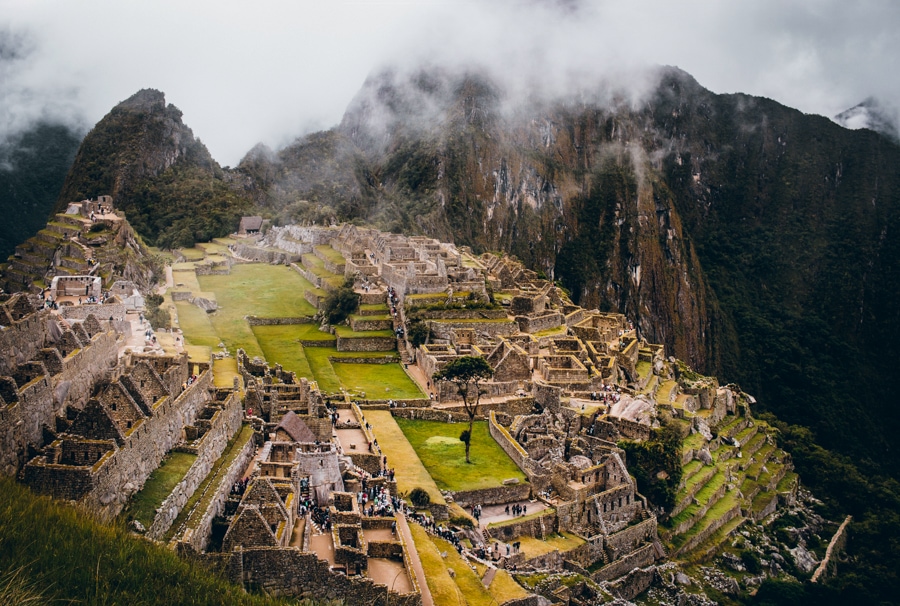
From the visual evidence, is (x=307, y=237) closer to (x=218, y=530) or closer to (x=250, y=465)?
(x=250, y=465)

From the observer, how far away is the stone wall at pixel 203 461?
2052 cm

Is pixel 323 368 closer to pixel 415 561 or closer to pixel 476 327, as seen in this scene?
pixel 476 327

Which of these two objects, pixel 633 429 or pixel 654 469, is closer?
pixel 654 469

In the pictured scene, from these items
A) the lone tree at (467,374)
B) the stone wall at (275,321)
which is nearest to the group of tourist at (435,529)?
the lone tree at (467,374)

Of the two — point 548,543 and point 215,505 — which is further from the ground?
point 215,505

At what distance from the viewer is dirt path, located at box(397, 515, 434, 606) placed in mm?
22134

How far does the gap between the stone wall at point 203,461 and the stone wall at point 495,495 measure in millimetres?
9204

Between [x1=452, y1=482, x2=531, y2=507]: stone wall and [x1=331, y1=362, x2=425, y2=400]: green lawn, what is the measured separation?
375 inches

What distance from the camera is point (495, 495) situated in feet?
114

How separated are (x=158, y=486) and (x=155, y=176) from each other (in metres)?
94.5

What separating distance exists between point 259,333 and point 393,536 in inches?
1182

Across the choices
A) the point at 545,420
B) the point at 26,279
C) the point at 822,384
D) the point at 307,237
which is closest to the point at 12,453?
the point at 545,420

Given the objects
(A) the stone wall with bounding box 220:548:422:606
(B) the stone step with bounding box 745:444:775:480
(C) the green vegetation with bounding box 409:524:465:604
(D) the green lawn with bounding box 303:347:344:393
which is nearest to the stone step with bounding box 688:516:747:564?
(B) the stone step with bounding box 745:444:775:480

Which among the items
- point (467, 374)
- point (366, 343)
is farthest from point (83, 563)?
point (366, 343)
